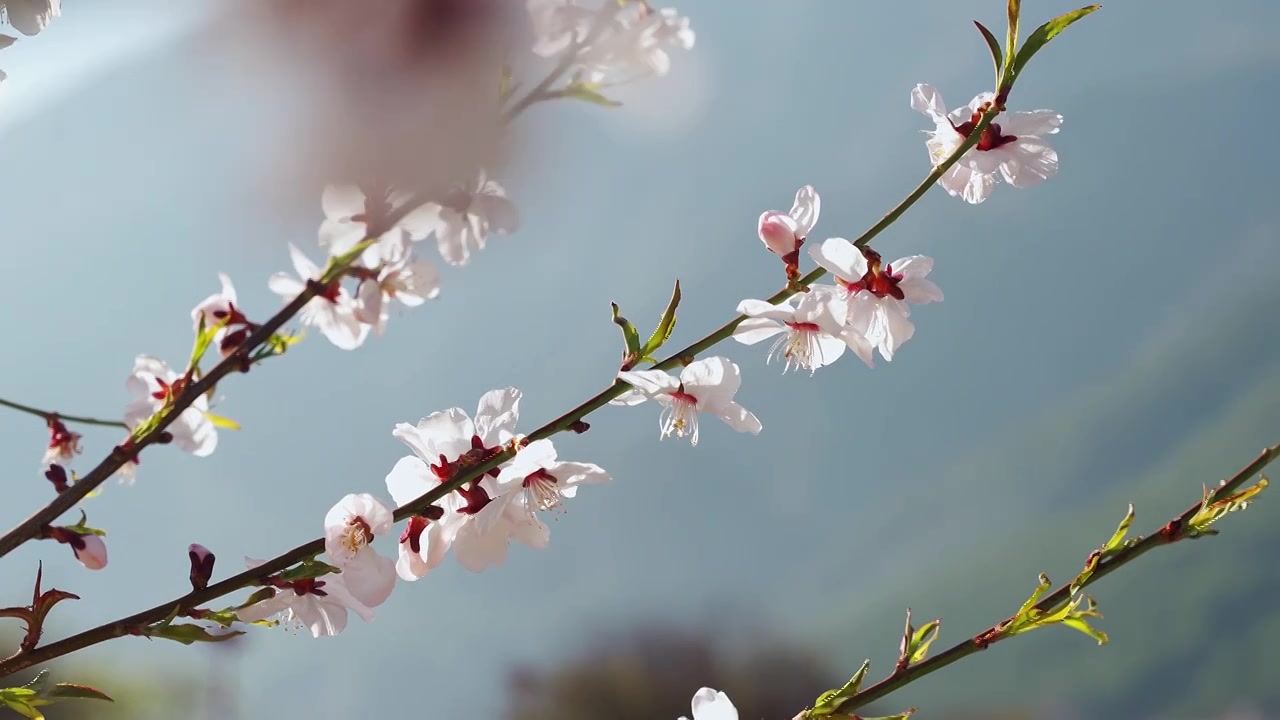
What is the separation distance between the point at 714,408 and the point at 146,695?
8.52 feet

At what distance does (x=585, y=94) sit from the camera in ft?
1.16

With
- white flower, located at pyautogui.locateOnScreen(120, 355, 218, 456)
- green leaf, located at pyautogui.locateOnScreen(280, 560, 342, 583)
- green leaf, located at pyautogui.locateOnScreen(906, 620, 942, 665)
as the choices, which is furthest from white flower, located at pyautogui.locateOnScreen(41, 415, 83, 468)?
green leaf, located at pyautogui.locateOnScreen(906, 620, 942, 665)

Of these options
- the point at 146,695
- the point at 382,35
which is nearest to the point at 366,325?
the point at 382,35

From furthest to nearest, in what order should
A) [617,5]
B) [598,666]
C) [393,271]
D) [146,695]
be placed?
[598,666] → [146,695] → [393,271] → [617,5]

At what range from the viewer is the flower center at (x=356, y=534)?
1.25ft

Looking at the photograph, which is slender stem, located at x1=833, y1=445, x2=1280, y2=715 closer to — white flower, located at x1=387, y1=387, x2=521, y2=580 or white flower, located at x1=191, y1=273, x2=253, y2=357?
white flower, located at x1=387, y1=387, x2=521, y2=580

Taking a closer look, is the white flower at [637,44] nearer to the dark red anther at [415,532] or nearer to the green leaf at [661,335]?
the green leaf at [661,335]

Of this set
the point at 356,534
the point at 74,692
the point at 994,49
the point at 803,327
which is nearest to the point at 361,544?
the point at 356,534

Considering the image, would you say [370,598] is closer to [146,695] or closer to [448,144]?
[448,144]

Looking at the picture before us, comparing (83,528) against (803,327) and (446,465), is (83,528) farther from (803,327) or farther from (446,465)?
(803,327)

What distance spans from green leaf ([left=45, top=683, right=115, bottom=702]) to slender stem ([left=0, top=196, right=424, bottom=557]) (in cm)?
6

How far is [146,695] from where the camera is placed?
2469 millimetres

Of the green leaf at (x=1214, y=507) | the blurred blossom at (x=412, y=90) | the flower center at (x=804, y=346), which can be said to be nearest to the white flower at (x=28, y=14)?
the blurred blossom at (x=412, y=90)

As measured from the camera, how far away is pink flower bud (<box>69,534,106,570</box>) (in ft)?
1.35
